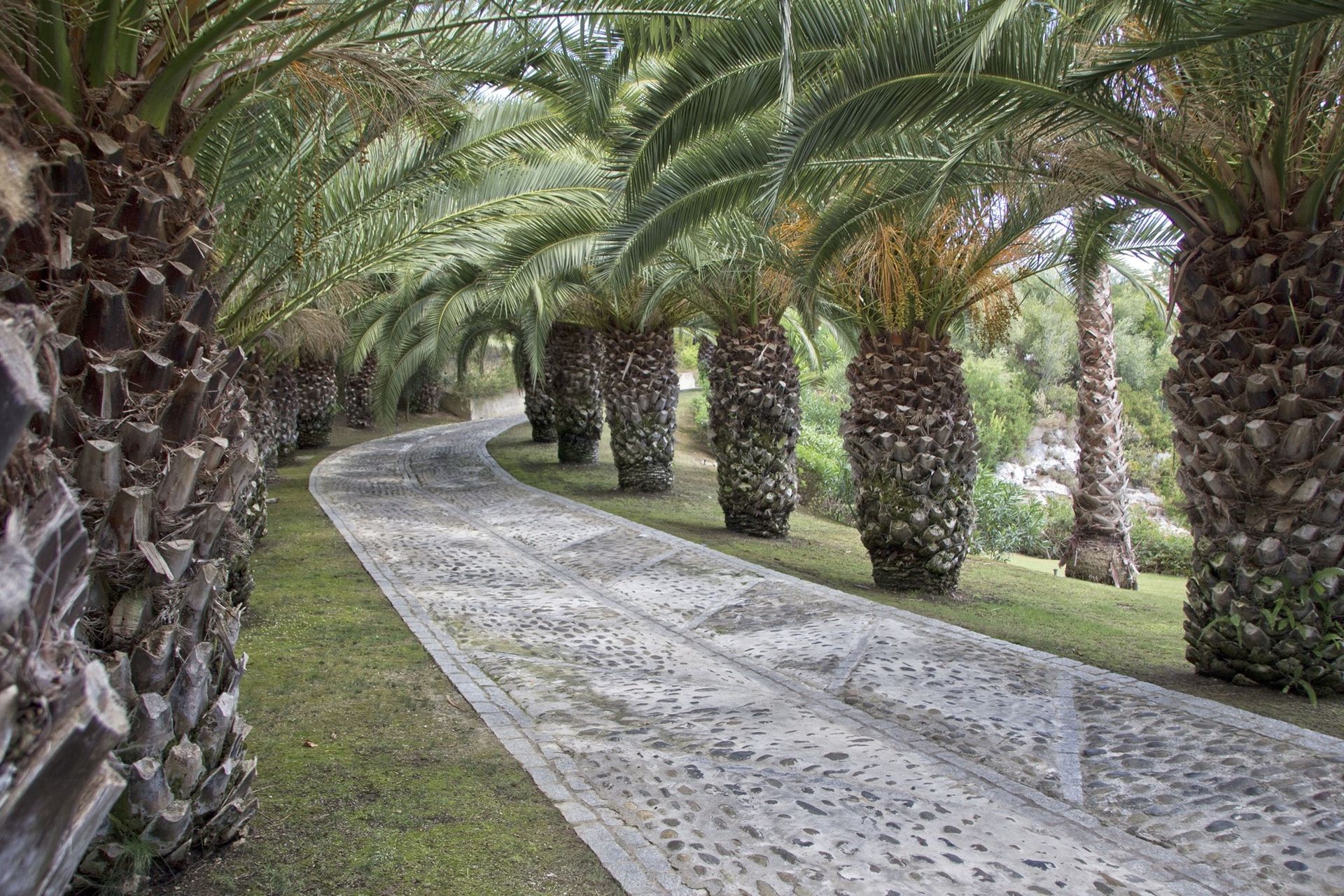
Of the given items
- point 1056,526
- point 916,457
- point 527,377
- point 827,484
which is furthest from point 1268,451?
point 527,377

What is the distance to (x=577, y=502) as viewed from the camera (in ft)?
46.5

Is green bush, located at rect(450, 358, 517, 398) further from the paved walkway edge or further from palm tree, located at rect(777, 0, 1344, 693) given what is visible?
palm tree, located at rect(777, 0, 1344, 693)

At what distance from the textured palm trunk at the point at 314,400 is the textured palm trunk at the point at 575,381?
6456 mm

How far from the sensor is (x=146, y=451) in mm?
3492

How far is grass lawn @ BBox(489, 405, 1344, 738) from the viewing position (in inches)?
248

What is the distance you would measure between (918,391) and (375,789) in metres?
6.49

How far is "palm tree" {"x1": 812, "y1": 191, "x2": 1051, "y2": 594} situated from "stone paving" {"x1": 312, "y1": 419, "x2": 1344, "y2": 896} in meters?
1.31

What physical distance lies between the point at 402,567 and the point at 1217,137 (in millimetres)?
7605

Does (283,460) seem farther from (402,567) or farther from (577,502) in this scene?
(402,567)

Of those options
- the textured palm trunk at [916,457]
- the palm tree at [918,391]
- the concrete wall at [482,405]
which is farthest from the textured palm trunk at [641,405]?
the concrete wall at [482,405]

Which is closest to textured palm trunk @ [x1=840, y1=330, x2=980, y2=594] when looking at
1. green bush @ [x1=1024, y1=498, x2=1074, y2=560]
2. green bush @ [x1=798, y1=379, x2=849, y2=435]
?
green bush @ [x1=1024, y1=498, x2=1074, y2=560]

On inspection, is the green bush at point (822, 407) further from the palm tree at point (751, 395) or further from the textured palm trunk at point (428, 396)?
the palm tree at point (751, 395)

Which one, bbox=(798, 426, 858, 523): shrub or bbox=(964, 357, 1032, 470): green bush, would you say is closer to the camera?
bbox=(798, 426, 858, 523): shrub

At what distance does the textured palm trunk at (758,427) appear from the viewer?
41.6 ft
